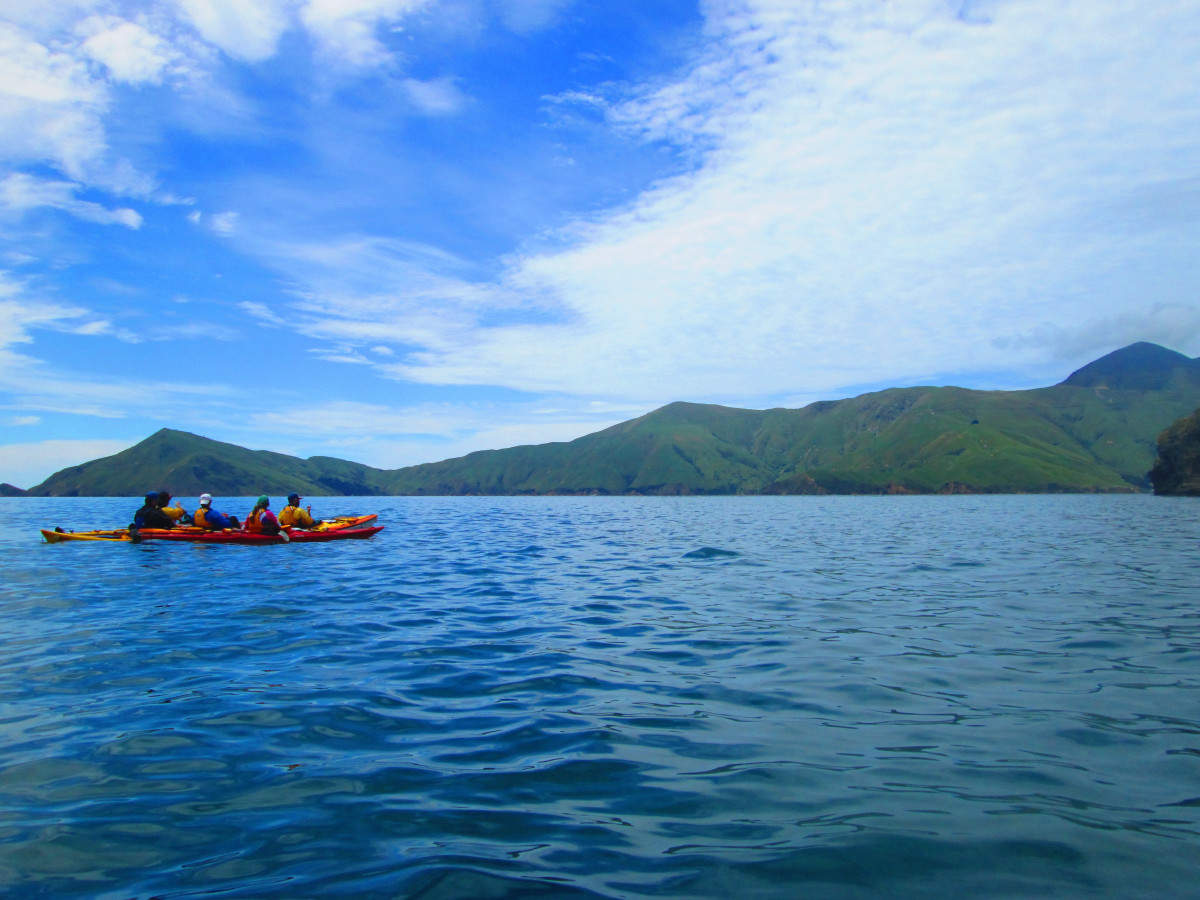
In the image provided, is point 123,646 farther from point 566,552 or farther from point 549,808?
point 566,552

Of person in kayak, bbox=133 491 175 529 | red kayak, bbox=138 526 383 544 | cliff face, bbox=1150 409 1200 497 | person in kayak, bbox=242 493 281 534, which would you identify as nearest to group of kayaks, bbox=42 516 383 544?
red kayak, bbox=138 526 383 544

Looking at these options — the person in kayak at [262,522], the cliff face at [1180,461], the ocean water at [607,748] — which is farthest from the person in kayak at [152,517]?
the cliff face at [1180,461]

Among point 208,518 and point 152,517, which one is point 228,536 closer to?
point 208,518

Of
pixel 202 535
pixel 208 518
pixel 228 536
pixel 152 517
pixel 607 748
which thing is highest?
pixel 152 517

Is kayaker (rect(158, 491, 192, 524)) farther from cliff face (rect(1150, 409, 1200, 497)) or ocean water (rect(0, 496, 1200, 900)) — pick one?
cliff face (rect(1150, 409, 1200, 497))

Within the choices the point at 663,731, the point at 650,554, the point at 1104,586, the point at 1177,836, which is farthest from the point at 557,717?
the point at 650,554

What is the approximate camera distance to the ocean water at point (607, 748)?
5250 mm

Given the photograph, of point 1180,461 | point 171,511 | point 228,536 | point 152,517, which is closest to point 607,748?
point 228,536

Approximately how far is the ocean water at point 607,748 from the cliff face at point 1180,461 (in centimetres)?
16889

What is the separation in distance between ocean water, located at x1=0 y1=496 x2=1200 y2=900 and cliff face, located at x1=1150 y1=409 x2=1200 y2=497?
169 meters

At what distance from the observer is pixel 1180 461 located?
147 meters

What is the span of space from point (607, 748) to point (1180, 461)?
190 metres

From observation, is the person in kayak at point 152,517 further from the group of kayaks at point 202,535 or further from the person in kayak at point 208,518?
the person in kayak at point 208,518

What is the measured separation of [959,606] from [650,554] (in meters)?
16.8
